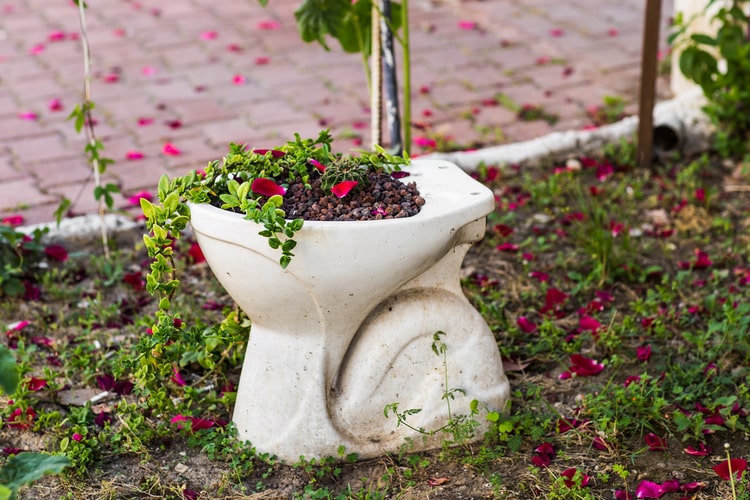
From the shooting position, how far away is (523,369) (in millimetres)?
2893

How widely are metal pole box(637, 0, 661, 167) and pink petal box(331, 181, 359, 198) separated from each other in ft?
6.45

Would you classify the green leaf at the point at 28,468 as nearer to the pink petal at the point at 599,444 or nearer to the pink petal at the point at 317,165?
the pink petal at the point at 317,165

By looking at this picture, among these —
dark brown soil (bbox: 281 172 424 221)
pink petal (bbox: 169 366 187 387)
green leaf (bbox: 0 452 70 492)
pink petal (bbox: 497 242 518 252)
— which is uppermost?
dark brown soil (bbox: 281 172 424 221)

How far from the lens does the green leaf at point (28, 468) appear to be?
1812 millimetres

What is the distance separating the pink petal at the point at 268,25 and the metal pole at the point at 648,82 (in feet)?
7.92

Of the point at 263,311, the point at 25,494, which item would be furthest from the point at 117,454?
the point at 263,311

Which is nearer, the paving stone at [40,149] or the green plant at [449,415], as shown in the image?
the green plant at [449,415]

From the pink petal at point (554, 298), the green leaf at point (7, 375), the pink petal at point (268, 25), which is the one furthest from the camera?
the pink petal at point (268, 25)

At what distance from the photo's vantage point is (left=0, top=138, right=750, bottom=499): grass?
246cm

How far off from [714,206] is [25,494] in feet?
8.68

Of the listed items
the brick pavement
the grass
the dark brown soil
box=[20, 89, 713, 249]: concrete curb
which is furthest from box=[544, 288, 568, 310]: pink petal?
the brick pavement

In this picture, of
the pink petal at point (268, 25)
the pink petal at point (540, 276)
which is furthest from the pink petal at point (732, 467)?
the pink petal at point (268, 25)

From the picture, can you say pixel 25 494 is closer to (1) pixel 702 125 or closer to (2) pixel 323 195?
(2) pixel 323 195

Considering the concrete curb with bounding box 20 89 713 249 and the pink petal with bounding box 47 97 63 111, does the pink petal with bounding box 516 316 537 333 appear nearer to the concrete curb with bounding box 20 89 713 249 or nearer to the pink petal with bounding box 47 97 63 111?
the concrete curb with bounding box 20 89 713 249
